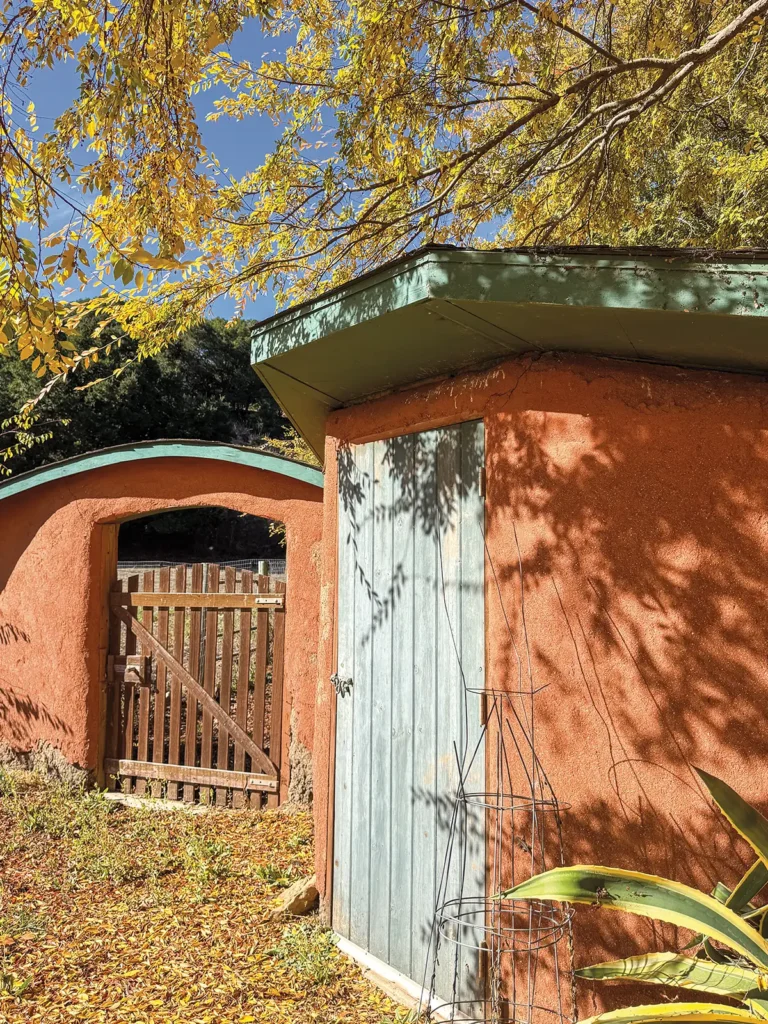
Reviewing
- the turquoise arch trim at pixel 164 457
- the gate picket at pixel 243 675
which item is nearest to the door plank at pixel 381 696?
the turquoise arch trim at pixel 164 457

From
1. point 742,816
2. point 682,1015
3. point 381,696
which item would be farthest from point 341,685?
point 682,1015

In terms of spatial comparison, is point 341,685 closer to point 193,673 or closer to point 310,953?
point 310,953

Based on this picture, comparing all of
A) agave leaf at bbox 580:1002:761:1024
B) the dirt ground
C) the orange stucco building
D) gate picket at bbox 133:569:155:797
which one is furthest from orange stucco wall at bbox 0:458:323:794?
agave leaf at bbox 580:1002:761:1024

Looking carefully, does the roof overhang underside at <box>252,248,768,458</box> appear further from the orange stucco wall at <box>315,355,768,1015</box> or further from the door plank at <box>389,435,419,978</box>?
the door plank at <box>389,435,419,978</box>

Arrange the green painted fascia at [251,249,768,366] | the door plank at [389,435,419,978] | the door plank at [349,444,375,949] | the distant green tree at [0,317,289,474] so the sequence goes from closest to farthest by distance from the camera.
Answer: the green painted fascia at [251,249,768,366] → the door plank at [389,435,419,978] → the door plank at [349,444,375,949] → the distant green tree at [0,317,289,474]

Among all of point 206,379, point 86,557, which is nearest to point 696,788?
point 86,557

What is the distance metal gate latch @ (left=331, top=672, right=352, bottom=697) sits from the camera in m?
4.18

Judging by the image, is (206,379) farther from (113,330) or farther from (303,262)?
(303,262)

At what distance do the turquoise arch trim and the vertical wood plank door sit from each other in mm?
2065

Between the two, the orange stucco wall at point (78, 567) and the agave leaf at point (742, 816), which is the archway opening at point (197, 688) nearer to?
the orange stucco wall at point (78, 567)

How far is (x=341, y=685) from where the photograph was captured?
423 centimetres

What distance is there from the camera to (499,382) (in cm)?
345

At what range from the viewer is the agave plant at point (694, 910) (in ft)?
7.79

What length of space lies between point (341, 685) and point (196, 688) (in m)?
2.89
